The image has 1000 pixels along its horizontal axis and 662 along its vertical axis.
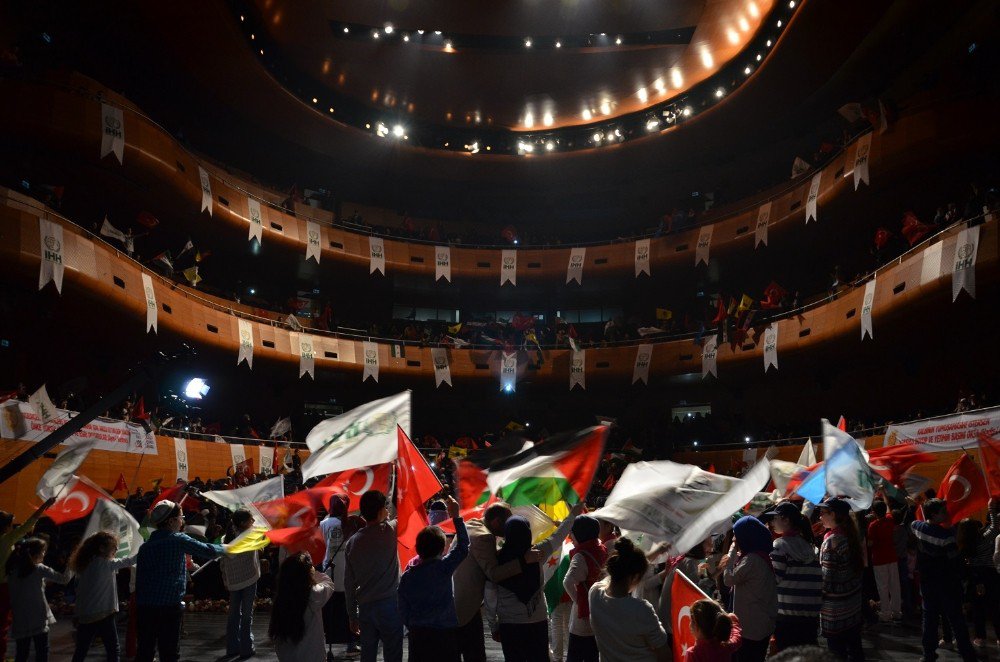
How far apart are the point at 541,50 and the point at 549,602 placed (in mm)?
19826

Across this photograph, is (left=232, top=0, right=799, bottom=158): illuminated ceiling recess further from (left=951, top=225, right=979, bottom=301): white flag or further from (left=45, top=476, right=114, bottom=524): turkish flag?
(left=45, top=476, right=114, bottom=524): turkish flag

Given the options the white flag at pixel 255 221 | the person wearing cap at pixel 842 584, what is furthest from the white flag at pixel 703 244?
the person wearing cap at pixel 842 584

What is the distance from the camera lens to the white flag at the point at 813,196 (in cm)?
2031

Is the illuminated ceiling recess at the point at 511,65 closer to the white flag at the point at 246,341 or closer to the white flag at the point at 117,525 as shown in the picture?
the white flag at the point at 246,341

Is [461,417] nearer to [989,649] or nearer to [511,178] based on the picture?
[511,178]

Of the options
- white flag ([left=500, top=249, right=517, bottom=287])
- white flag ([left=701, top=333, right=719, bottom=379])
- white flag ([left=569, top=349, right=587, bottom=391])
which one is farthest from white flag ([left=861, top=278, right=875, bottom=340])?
white flag ([left=500, top=249, right=517, bottom=287])

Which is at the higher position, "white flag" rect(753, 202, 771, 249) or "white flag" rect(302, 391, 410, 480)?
"white flag" rect(753, 202, 771, 249)

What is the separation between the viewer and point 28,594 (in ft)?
20.0

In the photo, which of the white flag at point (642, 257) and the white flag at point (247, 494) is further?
the white flag at point (642, 257)

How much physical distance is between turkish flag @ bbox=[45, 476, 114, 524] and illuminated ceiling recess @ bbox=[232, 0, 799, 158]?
53.7 ft

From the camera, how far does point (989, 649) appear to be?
766 centimetres

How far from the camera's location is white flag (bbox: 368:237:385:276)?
2613cm

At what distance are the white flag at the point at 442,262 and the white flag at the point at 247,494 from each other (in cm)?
1923

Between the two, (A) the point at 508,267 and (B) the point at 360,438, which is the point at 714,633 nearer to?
(B) the point at 360,438
